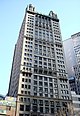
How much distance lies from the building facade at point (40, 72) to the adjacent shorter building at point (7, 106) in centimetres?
205

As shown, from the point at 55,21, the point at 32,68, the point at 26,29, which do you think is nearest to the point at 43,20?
the point at 55,21

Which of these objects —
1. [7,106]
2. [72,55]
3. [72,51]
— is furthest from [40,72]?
[72,51]

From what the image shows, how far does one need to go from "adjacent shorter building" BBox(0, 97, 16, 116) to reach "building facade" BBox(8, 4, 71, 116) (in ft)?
6.72

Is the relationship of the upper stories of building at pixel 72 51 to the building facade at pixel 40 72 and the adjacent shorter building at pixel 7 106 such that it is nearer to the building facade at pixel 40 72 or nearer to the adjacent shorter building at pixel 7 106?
the building facade at pixel 40 72

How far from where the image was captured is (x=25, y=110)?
73750 millimetres

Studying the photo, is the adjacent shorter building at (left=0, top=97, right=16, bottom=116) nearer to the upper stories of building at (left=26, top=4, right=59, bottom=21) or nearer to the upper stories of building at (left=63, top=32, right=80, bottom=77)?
the upper stories of building at (left=26, top=4, right=59, bottom=21)

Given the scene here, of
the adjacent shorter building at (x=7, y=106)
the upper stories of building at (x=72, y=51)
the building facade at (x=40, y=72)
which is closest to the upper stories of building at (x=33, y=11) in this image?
the building facade at (x=40, y=72)

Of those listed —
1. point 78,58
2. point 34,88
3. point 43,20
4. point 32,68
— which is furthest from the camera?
point 78,58

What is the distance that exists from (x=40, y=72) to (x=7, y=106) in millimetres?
26614

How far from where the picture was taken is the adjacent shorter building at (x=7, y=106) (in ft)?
232

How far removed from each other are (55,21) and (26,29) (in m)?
29.3

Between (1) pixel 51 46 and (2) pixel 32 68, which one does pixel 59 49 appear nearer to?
(1) pixel 51 46

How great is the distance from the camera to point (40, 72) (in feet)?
297

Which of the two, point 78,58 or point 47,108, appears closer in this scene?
point 47,108
